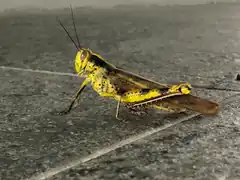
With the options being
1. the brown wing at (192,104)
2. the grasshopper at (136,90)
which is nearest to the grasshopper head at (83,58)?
the grasshopper at (136,90)

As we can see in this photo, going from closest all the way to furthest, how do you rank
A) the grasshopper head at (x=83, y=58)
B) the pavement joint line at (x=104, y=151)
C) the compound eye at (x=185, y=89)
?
the pavement joint line at (x=104, y=151)
the compound eye at (x=185, y=89)
the grasshopper head at (x=83, y=58)

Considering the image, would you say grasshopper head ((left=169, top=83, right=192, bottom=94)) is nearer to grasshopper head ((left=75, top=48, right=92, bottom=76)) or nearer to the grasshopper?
the grasshopper

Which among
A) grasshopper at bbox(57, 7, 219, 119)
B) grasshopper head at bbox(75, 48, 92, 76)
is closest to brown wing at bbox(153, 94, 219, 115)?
grasshopper at bbox(57, 7, 219, 119)

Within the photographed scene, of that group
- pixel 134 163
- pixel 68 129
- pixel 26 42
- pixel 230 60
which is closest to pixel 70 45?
pixel 26 42

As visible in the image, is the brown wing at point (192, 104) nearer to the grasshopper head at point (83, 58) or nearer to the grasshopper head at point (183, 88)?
the grasshopper head at point (183, 88)

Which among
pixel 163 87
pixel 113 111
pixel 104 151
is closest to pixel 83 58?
pixel 113 111

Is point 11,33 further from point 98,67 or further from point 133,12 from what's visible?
point 98,67

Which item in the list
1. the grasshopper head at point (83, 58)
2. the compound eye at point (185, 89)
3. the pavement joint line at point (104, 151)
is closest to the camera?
the pavement joint line at point (104, 151)
